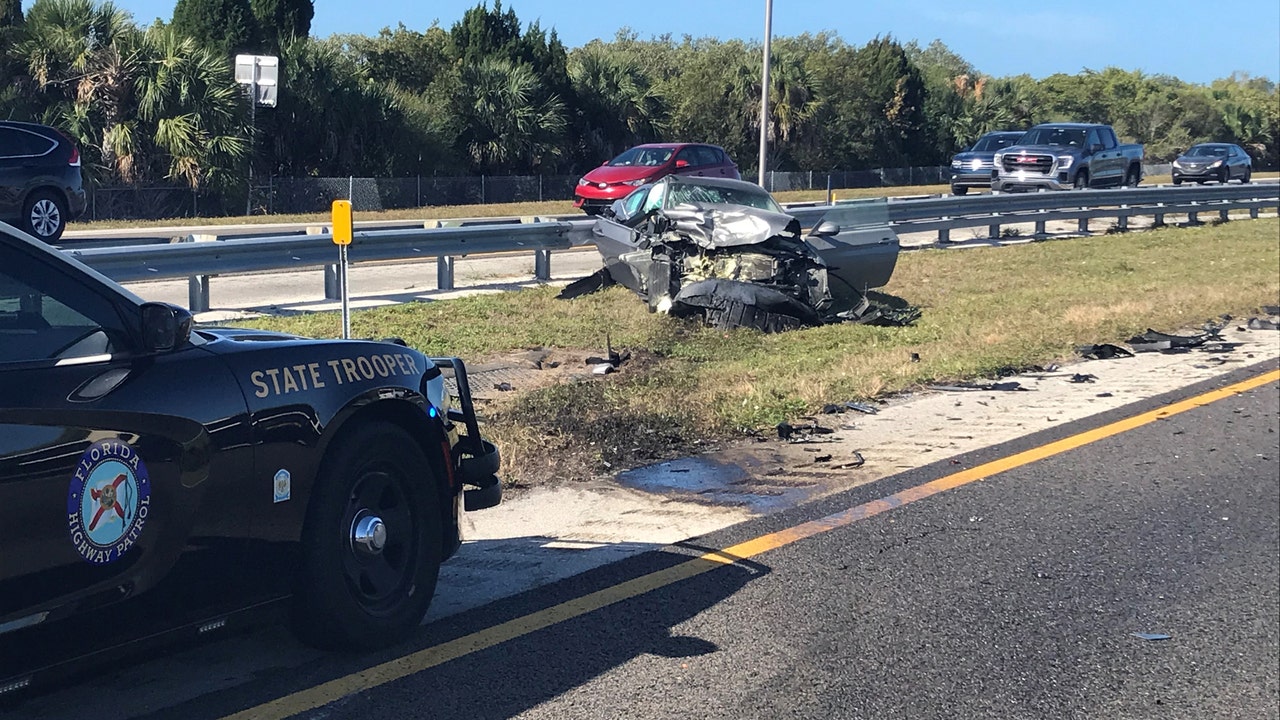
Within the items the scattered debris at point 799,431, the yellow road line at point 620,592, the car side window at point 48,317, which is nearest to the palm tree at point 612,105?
the scattered debris at point 799,431

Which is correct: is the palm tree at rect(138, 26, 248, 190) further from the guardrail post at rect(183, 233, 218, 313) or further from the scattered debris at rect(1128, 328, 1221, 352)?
the scattered debris at rect(1128, 328, 1221, 352)

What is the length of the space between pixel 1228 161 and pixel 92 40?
37042 mm

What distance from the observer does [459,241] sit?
49.8 ft

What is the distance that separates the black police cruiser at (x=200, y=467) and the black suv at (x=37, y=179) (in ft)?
40.8

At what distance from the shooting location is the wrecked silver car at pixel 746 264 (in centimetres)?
1269

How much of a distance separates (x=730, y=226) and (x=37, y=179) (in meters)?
8.60

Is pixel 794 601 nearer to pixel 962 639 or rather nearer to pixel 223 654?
pixel 962 639

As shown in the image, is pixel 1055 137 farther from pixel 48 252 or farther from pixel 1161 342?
pixel 48 252

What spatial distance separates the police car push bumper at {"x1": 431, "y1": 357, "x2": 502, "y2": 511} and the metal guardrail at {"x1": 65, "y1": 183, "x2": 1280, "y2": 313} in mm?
6768

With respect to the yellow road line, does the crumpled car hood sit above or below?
above

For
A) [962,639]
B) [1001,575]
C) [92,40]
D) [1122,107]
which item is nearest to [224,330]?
[962,639]

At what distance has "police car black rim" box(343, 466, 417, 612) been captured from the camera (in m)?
4.55

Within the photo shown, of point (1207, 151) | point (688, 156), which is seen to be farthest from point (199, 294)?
point (1207, 151)

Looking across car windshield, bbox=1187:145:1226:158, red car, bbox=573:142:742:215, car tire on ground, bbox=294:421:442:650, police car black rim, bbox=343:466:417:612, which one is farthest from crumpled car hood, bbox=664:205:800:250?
car windshield, bbox=1187:145:1226:158
